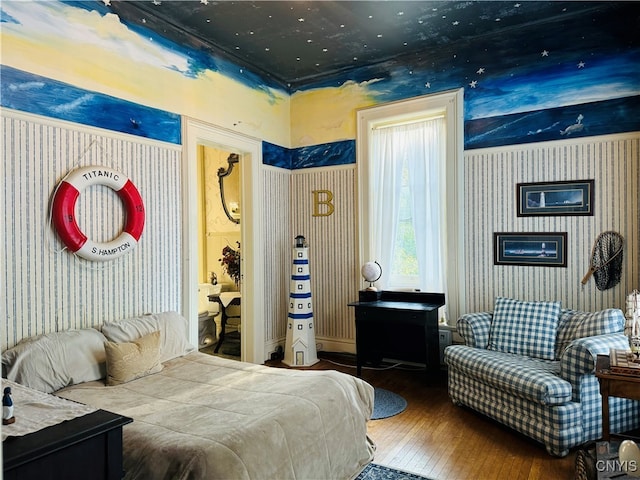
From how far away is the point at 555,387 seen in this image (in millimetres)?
2898

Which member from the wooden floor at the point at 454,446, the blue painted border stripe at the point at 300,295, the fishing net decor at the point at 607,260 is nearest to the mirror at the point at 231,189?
the blue painted border stripe at the point at 300,295

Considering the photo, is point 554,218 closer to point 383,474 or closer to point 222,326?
point 383,474

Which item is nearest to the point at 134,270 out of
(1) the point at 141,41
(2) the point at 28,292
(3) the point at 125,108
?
(2) the point at 28,292

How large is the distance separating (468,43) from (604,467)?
12.2ft

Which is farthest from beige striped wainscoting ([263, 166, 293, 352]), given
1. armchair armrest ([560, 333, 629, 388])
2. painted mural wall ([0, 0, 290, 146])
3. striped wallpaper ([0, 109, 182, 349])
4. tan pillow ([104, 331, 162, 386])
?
armchair armrest ([560, 333, 629, 388])

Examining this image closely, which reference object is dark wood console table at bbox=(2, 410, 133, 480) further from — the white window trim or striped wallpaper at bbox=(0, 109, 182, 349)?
the white window trim

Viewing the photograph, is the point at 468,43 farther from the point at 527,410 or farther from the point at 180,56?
the point at 527,410

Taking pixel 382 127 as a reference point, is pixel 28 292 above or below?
below

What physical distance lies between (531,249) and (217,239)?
3951mm

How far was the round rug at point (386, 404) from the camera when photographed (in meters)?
3.64

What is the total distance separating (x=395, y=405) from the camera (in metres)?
3.82

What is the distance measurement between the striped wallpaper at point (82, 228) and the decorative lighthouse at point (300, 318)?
50.7 inches

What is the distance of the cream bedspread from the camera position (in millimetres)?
2004

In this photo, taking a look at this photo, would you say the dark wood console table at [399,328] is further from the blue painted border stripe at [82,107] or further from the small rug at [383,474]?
the blue painted border stripe at [82,107]
